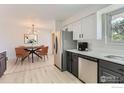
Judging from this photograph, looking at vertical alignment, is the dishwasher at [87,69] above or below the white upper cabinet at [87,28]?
below

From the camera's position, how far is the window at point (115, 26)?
9.65 feet

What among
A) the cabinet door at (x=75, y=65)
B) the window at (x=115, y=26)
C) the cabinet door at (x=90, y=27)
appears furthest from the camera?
the cabinet door at (x=75, y=65)

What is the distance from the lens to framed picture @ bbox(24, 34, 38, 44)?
8.70m

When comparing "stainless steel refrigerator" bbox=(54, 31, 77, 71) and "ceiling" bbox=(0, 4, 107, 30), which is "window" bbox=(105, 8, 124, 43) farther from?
"stainless steel refrigerator" bbox=(54, 31, 77, 71)

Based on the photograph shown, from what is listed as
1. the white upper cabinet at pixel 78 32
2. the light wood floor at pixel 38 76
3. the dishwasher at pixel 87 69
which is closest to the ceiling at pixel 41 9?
the white upper cabinet at pixel 78 32

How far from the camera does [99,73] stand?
261 centimetres

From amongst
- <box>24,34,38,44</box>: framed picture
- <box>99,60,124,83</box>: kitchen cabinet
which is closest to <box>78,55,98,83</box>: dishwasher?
<box>99,60,124,83</box>: kitchen cabinet

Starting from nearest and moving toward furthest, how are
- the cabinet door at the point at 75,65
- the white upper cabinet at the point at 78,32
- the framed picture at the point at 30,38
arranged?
the cabinet door at the point at 75,65
the white upper cabinet at the point at 78,32
the framed picture at the point at 30,38

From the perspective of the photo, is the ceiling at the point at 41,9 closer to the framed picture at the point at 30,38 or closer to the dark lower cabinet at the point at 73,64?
the dark lower cabinet at the point at 73,64

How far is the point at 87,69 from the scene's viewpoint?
3.14 meters
